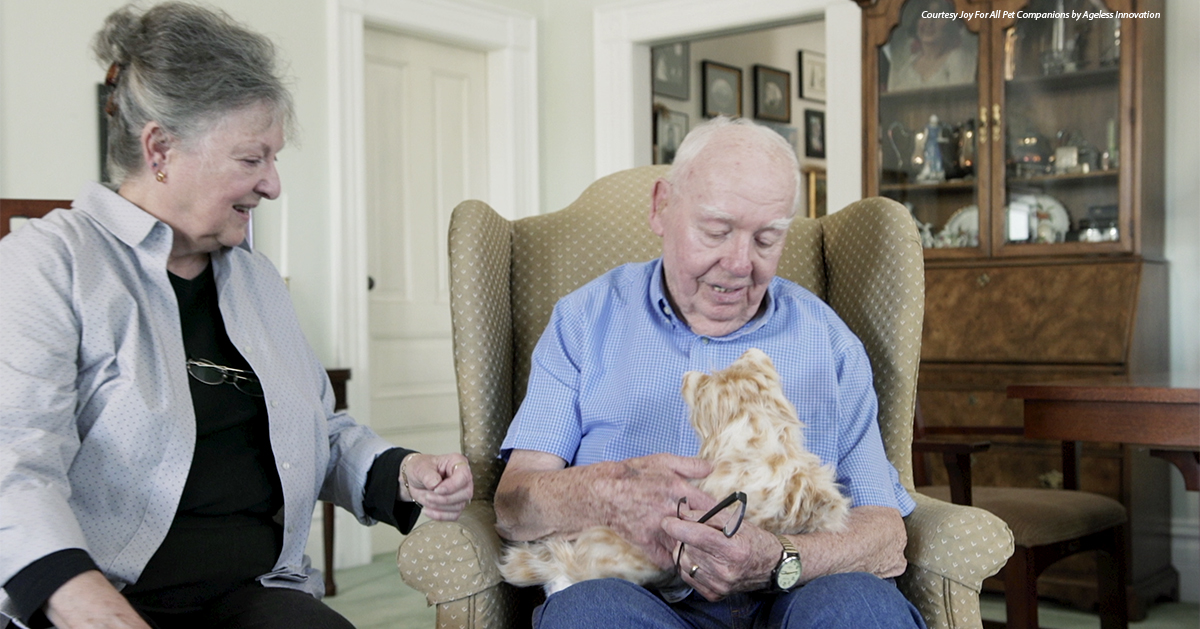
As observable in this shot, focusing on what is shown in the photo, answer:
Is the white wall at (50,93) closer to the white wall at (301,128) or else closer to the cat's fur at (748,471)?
the white wall at (301,128)

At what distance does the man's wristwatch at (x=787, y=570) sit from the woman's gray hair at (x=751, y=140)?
1.70ft

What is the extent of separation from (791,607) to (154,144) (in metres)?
1.01

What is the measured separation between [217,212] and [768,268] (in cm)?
79

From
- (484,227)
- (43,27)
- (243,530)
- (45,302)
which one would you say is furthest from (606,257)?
(43,27)

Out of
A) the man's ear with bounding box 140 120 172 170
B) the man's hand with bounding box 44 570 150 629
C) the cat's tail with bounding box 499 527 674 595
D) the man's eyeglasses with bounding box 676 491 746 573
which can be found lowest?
the cat's tail with bounding box 499 527 674 595

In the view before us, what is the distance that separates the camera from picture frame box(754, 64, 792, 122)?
5.80 m

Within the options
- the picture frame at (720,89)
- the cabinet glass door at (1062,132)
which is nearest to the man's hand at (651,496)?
the cabinet glass door at (1062,132)

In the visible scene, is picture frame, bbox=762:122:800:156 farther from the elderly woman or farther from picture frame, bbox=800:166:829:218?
the elderly woman

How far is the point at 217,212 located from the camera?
1484 mm

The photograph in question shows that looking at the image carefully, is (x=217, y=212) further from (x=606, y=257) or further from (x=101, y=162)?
(x=101, y=162)

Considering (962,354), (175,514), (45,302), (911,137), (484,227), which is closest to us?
(45,302)

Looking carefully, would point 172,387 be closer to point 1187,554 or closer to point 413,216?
point 413,216

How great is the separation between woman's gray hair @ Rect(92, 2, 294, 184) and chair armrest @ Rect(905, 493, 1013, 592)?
1123 mm

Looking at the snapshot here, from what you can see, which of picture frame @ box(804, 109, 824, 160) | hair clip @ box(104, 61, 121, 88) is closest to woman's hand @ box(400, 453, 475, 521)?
hair clip @ box(104, 61, 121, 88)
